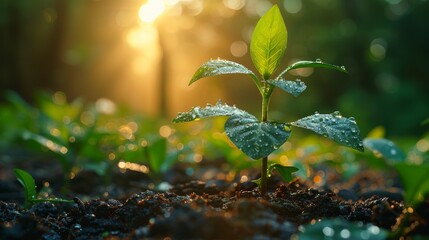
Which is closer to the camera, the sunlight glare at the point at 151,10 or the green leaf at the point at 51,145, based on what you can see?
the green leaf at the point at 51,145

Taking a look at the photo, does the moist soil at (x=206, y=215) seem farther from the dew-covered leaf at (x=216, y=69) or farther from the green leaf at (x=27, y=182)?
the dew-covered leaf at (x=216, y=69)

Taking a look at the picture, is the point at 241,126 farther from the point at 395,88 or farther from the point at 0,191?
the point at 395,88

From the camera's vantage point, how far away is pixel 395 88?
15.6 meters

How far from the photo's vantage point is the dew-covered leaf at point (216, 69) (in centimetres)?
163

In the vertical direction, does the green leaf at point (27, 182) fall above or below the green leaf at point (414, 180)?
above

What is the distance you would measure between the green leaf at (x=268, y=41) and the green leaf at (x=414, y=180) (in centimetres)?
51

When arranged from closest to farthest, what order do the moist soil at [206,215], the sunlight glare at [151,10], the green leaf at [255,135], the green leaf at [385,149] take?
the moist soil at [206,215] → the green leaf at [255,135] → the green leaf at [385,149] → the sunlight glare at [151,10]

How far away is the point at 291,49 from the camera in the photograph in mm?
25016

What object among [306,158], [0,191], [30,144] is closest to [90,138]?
[30,144]

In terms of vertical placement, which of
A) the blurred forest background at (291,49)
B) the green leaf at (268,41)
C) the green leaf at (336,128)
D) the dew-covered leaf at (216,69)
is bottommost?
the green leaf at (336,128)

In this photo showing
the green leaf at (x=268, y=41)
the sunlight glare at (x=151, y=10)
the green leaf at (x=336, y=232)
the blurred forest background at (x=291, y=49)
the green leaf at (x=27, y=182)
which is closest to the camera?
the green leaf at (x=336, y=232)

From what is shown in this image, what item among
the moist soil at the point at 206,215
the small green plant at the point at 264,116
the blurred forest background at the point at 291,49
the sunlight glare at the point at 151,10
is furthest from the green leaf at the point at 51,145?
the sunlight glare at the point at 151,10

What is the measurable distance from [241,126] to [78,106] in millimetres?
5526

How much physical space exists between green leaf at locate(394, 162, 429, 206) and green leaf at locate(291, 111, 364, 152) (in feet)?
0.53
